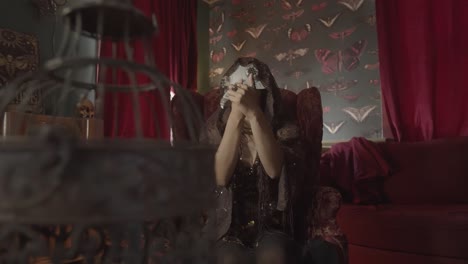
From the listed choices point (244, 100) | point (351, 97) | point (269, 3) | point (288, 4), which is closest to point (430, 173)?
point (351, 97)

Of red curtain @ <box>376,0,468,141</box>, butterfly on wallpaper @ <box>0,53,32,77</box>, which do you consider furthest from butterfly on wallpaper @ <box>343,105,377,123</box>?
butterfly on wallpaper @ <box>0,53,32,77</box>

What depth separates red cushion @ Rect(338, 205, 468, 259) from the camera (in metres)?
1.29

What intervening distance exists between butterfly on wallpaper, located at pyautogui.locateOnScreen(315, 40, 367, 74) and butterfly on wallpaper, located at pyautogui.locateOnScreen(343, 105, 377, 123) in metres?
0.29

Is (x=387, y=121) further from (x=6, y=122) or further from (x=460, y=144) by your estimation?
(x=6, y=122)

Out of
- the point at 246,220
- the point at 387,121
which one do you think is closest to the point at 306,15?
the point at 387,121

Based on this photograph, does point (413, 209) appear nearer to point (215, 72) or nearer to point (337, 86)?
point (337, 86)

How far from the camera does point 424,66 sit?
200 cm

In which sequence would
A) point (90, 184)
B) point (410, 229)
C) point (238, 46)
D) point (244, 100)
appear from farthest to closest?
1. point (238, 46)
2. point (410, 229)
3. point (244, 100)
4. point (90, 184)

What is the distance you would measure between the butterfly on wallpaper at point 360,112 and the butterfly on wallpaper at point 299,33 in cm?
67

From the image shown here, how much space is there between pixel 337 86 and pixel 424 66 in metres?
0.55

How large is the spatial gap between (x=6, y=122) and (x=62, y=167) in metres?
1.16

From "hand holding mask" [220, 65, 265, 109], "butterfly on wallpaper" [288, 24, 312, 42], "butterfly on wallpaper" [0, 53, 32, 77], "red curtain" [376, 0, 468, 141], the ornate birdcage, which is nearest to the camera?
the ornate birdcage

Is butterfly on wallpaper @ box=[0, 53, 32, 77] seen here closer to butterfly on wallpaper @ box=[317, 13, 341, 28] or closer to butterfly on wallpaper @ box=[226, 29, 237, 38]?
butterfly on wallpaper @ box=[226, 29, 237, 38]

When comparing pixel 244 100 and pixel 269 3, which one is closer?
pixel 244 100
